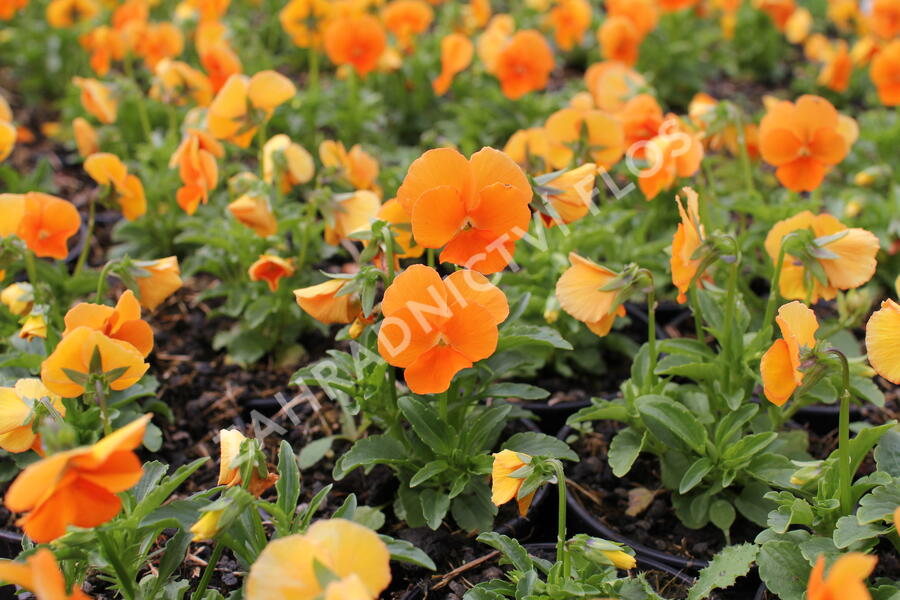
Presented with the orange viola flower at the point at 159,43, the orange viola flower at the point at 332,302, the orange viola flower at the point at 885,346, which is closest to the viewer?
the orange viola flower at the point at 885,346

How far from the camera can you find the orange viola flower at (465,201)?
5.67ft

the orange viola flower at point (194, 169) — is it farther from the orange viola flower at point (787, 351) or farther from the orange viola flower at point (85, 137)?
the orange viola flower at point (787, 351)

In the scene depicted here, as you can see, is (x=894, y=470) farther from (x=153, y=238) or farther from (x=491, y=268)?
(x=153, y=238)

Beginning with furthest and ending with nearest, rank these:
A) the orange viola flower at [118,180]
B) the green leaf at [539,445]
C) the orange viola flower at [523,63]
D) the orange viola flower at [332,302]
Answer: the orange viola flower at [523,63]
the orange viola flower at [118,180]
the green leaf at [539,445]
the orange viola flower at [332,302]

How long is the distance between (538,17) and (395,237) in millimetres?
3578

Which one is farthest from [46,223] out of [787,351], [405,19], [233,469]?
[405,19]

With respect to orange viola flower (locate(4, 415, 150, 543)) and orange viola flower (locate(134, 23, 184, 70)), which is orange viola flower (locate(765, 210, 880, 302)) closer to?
orange viola flower (locate(4, 415, 150, 543))

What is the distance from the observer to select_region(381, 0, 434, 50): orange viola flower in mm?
4320

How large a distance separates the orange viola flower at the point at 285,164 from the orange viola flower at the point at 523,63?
1.08m

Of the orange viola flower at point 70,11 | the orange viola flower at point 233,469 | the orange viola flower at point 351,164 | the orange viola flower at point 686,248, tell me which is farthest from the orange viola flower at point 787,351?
the orange viola flower at point 70,11

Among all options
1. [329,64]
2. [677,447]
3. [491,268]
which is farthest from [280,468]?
[329,64]

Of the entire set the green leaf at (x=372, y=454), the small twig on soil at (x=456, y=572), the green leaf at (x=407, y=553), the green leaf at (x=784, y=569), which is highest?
the green leaf at (x=407, y=553)

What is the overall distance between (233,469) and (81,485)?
33 cm

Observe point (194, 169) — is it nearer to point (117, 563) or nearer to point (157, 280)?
point (157, 280)
